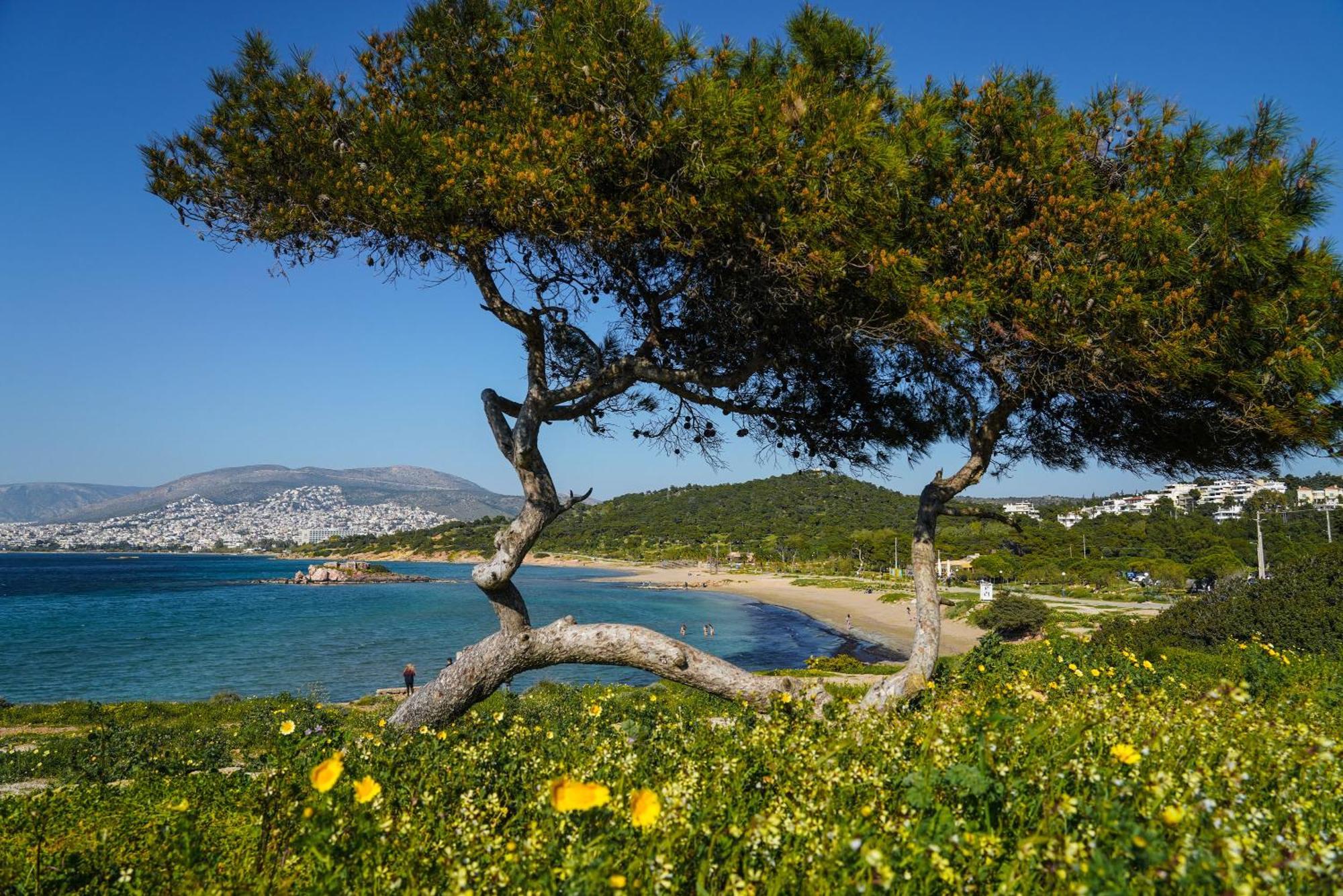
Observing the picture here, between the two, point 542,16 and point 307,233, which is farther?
point 307,233

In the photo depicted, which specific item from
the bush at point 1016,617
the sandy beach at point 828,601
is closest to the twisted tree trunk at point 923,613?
the sandy beach at point 828,601

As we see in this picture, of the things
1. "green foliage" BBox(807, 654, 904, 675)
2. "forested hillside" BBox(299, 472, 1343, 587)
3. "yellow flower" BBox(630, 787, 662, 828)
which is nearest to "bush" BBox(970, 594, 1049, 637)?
"forested hillside" BBox(299, 472, 1343, 587)

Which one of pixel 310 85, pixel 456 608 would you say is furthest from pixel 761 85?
pixel 456 608

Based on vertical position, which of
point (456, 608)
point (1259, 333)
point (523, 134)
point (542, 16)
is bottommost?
point (456, 608)

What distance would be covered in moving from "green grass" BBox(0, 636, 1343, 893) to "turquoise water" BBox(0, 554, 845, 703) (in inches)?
860

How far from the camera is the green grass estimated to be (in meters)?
1.80

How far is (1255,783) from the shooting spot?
2.51m

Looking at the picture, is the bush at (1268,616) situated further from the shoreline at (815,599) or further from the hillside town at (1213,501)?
the hillside town at (1213,501)

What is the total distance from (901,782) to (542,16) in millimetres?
5664

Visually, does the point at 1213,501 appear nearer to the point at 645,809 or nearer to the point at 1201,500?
the point at 1201,500

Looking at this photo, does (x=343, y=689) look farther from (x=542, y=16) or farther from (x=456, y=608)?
(x=456, y=608)

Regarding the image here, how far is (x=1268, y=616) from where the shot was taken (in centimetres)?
1216

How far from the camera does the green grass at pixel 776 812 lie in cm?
180

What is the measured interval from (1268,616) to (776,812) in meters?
14.4
